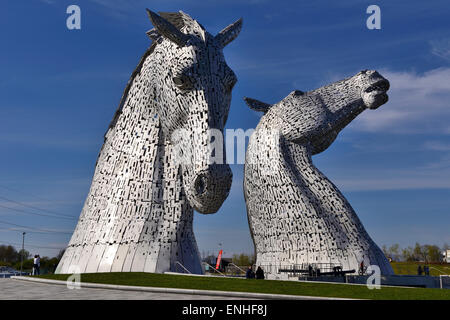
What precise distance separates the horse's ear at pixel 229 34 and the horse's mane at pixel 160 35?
0.34 m

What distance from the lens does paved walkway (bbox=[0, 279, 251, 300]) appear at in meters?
5.38

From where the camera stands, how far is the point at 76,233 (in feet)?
22.9

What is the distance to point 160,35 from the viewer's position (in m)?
6.77

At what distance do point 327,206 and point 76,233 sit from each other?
1342 centimetres

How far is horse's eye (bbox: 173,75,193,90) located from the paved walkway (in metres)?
2.67

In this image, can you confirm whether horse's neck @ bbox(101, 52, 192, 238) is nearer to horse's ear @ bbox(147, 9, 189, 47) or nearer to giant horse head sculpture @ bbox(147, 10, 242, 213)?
giant horse head sculpture @ bbox(147, 10, 242, 213)

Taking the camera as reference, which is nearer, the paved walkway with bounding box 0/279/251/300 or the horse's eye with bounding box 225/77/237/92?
the paved walkway with bounding box 0/279/251/300

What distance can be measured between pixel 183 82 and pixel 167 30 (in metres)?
0.73

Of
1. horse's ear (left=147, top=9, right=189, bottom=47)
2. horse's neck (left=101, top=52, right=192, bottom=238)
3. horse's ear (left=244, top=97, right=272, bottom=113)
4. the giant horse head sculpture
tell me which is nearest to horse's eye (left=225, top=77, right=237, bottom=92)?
the giant horse head sculpture

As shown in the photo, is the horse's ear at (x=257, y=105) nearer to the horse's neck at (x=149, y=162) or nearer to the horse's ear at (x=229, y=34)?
the horse's ear at (x=229, y=34)

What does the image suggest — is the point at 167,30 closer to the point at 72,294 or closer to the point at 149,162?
the point at 149,162

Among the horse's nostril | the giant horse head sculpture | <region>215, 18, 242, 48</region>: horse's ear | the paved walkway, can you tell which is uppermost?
<region>215, 18, 242, 48</region>: horse's ear

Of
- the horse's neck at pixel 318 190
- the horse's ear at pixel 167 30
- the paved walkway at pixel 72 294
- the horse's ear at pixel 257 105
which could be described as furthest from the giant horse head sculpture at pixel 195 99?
the horse's ear at pixel 257 105

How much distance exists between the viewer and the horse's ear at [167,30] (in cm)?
606
